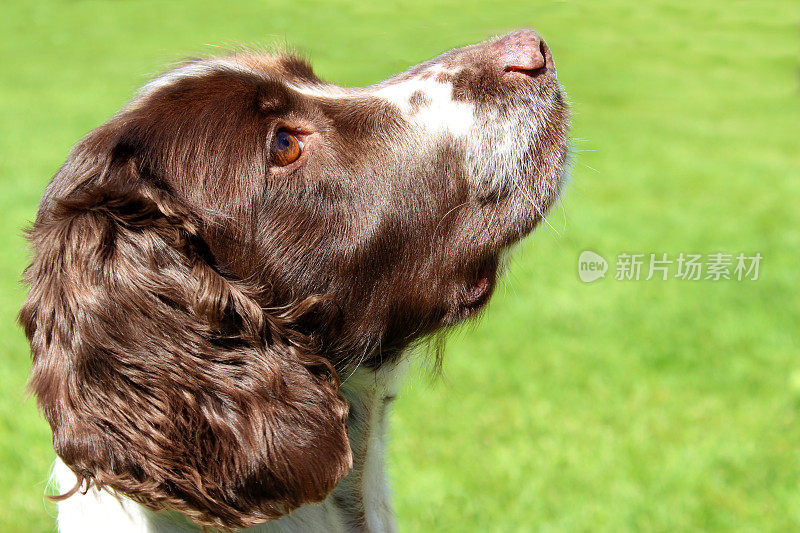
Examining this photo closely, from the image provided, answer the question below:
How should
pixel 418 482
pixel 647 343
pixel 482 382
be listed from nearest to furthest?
pixel 418 482
pixel 482 382
pixel 647 343

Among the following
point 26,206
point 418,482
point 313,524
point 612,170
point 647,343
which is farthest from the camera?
point 612,170

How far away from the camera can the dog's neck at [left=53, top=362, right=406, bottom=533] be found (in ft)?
7.91

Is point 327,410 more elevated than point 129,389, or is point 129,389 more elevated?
point 129,389

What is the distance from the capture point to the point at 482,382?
568cm

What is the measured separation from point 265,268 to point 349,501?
873 millimetres

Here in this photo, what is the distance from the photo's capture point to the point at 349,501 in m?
2.79

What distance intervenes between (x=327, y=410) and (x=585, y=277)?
5.07m

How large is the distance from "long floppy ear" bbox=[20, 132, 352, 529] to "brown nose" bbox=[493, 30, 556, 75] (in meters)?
1.13

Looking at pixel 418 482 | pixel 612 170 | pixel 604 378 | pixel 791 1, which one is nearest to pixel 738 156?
pixel 612 170

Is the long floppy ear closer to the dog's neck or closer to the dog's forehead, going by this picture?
the dog's neck

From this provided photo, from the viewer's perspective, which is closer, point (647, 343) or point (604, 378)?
point (604, 378)

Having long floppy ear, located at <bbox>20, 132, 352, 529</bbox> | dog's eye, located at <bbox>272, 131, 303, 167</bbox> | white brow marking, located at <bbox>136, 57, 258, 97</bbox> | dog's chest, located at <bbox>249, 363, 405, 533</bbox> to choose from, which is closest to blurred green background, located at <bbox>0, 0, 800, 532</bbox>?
dog's chest, located at <bbox>249, 363, 405, 533</bbox>

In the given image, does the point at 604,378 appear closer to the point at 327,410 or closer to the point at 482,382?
the point at 482,382

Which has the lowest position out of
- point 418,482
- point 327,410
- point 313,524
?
point 418,482
